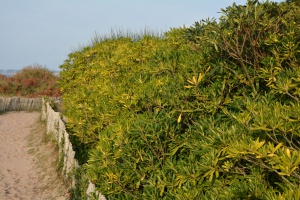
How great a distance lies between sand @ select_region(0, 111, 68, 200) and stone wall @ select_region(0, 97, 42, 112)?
244 cm

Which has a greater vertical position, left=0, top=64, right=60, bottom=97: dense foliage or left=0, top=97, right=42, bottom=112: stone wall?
left=0, top=64, right=60, bottom=97: dense foliage

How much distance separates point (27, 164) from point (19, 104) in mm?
8803

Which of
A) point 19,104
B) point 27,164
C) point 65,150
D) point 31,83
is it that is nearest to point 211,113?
point 65,150

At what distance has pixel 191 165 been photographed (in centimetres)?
396

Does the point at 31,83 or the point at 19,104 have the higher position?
the point at 31,83

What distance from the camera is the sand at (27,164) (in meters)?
8.70

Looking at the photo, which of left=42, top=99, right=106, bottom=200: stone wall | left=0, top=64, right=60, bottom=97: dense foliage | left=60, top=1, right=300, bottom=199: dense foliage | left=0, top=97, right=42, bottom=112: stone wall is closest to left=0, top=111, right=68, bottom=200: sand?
left=42, top=99, right=106, bottom=200: stone wall

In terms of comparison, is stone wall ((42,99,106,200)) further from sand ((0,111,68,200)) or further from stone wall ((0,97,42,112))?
stone wall ((0,97,42,112))

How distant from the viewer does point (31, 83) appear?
74.9 ft

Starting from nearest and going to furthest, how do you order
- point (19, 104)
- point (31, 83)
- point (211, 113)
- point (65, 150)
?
point (211, 113) → point (65, 150) → point (19, 104) → point (31, 83)

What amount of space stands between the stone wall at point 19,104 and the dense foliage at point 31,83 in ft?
6.63

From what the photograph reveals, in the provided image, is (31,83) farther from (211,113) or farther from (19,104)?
(211,113)

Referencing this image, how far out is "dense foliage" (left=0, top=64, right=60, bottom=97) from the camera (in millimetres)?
21859

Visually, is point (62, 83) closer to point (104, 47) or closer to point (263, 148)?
point (104, 47)
